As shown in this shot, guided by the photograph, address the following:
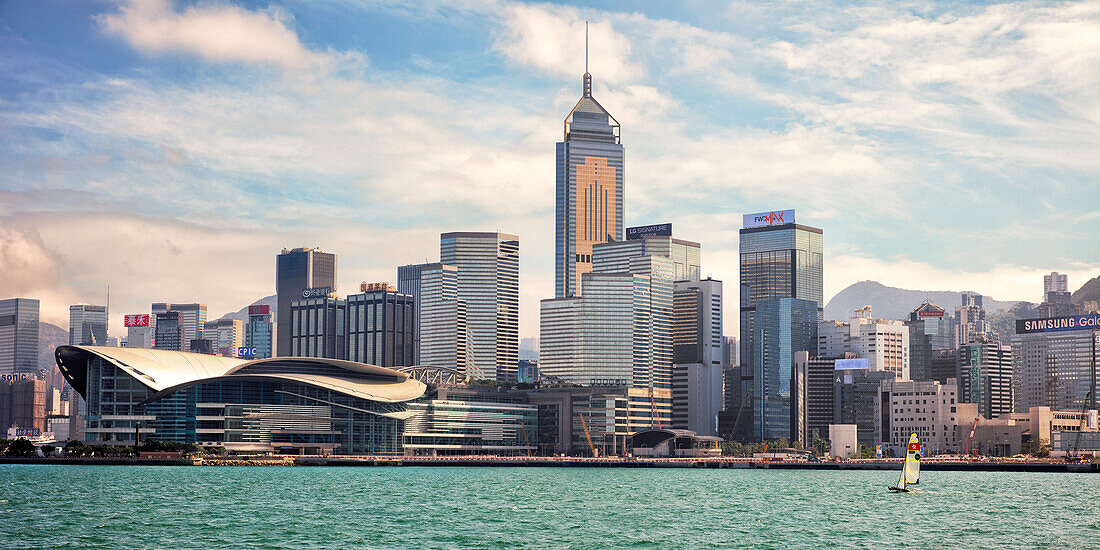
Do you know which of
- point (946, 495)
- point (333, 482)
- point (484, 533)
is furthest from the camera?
point (333, 482)

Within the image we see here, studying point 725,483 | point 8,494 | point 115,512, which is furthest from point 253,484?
point 725,483

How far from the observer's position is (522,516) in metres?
117

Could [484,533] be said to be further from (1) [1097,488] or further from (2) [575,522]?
(1) [1097,488]

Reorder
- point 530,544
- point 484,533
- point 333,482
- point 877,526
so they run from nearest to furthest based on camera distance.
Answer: point 530,544, point 484,533, point 877,526, point 333,482

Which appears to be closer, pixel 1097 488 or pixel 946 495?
pixel 946 495

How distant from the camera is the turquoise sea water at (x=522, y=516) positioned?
94.4 m

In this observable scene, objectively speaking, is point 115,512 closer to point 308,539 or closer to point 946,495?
point 308,539

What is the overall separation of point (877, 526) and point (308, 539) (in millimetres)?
49399

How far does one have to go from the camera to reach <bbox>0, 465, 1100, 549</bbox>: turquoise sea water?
94438 millimetres

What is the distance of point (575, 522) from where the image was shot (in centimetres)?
11100

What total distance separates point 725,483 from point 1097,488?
181ft

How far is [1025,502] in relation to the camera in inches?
5581

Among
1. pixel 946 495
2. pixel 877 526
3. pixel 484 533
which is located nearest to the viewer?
pixel 484 533

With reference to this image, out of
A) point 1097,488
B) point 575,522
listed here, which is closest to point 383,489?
point 575,522
